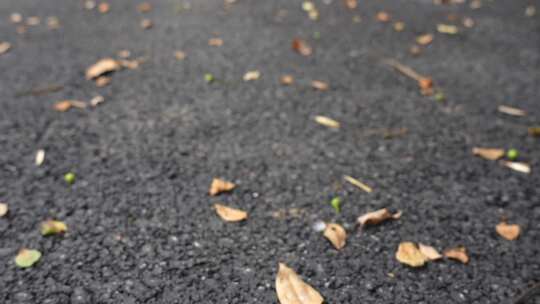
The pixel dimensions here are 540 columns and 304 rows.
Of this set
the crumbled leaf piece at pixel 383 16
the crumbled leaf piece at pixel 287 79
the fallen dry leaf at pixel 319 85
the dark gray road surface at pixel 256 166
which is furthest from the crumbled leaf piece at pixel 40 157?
the crumbled leaf piece at pixel 383 16

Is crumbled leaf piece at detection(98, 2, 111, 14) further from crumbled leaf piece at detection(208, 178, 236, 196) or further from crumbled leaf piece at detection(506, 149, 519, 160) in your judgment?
crumbled leaf piece at detection(506, 149, 519, 160)

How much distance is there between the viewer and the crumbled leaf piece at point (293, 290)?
1.42 m

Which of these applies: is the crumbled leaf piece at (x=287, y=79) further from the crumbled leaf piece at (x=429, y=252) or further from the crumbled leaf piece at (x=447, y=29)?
the crumbled leaf piece at (x=447, y=29)

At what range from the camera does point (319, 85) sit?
2980 millimetres

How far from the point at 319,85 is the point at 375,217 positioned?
139cm

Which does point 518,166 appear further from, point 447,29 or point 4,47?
point 4,47

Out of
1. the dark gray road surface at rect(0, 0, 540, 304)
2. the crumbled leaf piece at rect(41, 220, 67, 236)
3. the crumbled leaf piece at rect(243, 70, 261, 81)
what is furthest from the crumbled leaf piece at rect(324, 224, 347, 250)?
the crumbled leaf piece at rect(243, 70, 261, 81)

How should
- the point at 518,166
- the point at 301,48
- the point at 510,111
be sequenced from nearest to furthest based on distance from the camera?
the point at 518,166, the point at 510,111, the point at 301,48

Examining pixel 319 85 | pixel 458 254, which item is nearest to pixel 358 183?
pixel 458 254

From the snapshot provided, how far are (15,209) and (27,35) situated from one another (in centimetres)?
249

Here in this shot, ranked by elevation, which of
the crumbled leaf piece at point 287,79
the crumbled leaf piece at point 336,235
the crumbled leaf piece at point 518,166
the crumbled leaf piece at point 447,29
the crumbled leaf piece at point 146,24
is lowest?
the crumbled leaf piece at point 146,24

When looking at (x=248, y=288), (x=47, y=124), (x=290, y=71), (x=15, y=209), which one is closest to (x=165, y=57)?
(x=290, y=71)

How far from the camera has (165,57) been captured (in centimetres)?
333

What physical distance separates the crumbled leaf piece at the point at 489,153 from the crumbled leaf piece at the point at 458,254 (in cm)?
79
